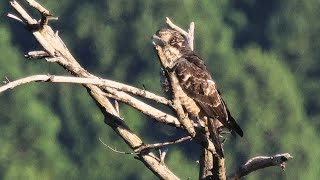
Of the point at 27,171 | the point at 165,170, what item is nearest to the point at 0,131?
the point at 27,171

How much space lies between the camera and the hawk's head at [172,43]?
5.99 metres

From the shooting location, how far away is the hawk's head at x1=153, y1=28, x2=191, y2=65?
5.99m

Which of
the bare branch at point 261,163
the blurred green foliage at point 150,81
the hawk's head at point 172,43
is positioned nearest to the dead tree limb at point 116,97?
the bare branch at point 261,163

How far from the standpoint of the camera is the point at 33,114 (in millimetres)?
19625

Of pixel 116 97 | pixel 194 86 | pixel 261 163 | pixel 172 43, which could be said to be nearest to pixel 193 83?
pixel 194 86

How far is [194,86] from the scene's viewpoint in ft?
19.2

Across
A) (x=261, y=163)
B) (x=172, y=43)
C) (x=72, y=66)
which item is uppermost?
(x=172, y=43)

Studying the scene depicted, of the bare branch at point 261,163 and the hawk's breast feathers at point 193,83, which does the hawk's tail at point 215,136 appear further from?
the bare branch at point 261,163

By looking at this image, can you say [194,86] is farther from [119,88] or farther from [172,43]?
[119,88]

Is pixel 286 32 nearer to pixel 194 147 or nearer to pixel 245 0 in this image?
pixel 245 0

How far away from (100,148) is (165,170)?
13545mm

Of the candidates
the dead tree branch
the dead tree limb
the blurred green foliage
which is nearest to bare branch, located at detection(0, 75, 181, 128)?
the dead tree limb

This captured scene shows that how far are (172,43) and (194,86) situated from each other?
31 centimetres

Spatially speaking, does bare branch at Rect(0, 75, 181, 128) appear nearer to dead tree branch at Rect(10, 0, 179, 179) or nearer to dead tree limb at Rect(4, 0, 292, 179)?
dead tree limb at Rect(4, 0, 292, 179)
